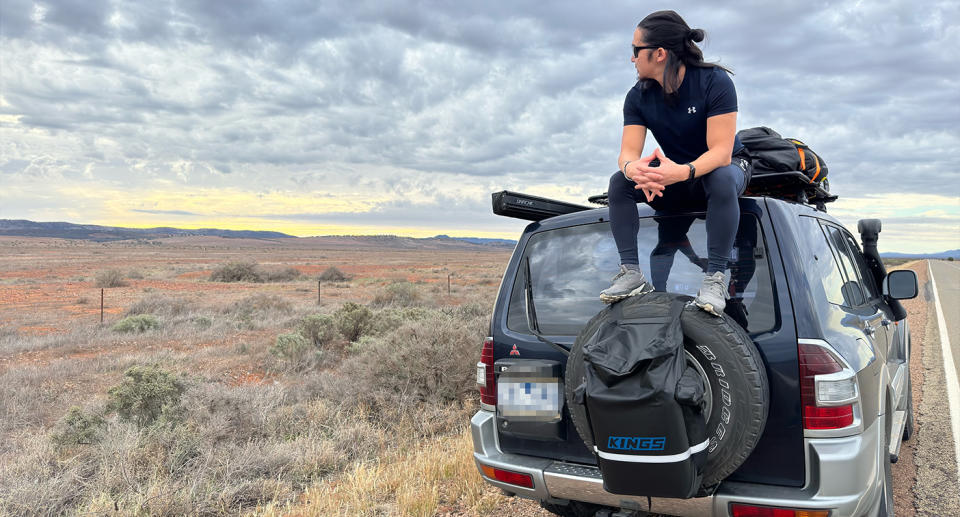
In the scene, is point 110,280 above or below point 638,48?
below

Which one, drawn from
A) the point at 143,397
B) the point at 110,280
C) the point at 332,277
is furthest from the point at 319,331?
the point at 332,277

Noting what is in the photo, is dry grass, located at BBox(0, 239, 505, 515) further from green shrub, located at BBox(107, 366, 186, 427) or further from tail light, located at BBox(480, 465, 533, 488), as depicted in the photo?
tail light, located at BBox(480, 465, 533, 488)

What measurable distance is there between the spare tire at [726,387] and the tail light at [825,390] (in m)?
0.16

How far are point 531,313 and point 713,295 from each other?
39.6 inches

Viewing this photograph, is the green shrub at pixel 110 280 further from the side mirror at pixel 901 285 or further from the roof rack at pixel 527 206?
the side mirror at pixel 901 285

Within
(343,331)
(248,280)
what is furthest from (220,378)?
(248,280)

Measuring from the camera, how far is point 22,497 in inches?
159

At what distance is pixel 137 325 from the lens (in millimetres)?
14734

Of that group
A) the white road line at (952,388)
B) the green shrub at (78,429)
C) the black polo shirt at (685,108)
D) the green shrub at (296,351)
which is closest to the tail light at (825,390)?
the black polo shirt at (685,108)

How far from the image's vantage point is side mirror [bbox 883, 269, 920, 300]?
3951mm

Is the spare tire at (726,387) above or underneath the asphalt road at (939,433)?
above

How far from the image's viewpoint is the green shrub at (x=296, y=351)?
10.3 meters

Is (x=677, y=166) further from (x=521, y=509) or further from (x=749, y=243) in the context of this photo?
(x=521, y=509)

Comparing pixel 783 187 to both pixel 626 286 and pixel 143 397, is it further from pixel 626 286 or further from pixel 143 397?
pixel 143 397
